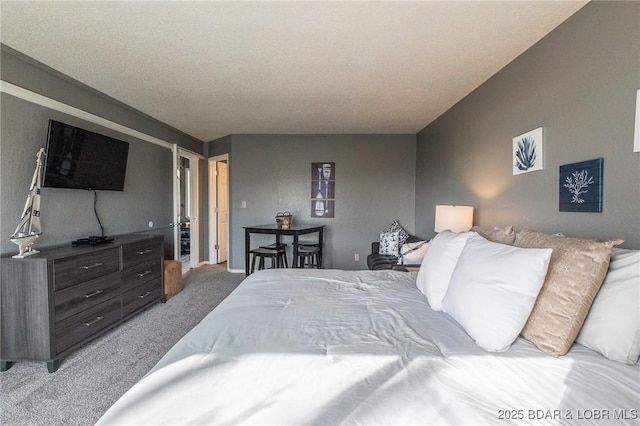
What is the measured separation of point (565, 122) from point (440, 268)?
4.04ft

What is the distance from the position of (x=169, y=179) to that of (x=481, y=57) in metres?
4.28

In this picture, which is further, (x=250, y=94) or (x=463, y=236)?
(x=250, y=94)

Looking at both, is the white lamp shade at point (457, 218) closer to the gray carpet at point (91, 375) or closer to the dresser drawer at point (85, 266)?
the gray carpet at point (91, 375)

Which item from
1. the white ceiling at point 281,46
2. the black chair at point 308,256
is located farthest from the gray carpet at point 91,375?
the white ceiling at point 281,46

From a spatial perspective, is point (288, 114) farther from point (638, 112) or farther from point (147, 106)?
point (638, 112)

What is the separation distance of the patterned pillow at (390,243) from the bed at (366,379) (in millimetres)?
2715

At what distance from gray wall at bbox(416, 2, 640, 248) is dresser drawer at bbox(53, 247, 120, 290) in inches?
139

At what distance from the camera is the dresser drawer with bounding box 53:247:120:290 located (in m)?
2.11

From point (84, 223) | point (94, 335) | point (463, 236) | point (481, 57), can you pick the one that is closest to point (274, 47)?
point (481, 57)

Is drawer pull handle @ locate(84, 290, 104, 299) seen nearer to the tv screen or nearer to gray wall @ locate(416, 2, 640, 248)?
the tv screen

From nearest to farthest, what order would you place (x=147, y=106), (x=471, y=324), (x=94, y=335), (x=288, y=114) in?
(x=471, y=324) → (x=94, y=335) → (x=147, y=106) → (x=288, y=114)

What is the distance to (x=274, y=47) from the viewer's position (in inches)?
83.2

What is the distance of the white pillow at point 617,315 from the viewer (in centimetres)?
96

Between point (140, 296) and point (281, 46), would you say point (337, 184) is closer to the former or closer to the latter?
point (281, 46)
